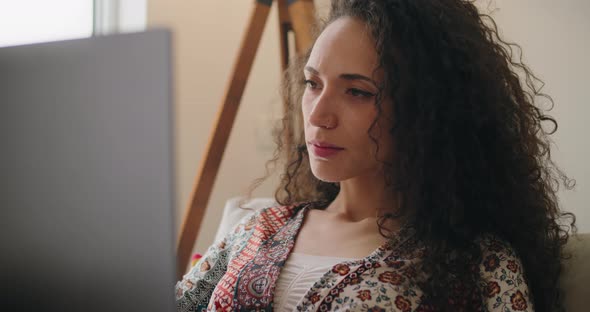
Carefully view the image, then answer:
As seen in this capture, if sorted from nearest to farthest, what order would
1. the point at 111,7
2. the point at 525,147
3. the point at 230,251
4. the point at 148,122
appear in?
the point at 148,122 < the point at 525,147 < the point at 230,251 < the point at 111,7

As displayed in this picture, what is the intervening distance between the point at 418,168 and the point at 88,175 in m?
0.65

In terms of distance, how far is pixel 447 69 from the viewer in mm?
997

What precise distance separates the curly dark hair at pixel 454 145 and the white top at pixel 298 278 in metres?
0.15

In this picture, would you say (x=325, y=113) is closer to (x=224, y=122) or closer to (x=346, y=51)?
(x=346, y=51)

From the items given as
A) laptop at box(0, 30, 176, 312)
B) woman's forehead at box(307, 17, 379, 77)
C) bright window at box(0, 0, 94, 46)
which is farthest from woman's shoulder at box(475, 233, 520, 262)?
bright window at box(0, 0, 94, 46)

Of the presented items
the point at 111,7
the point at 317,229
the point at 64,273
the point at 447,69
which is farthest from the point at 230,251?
the point at 111,7

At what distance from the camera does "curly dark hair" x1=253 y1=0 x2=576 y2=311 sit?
0.98 m

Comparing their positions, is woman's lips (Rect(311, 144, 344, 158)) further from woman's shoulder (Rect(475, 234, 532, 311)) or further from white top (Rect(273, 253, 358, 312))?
woman's shoulder (Rect(475, 234, 532, 311))

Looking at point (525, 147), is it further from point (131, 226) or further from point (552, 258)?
→ point (131, 226)

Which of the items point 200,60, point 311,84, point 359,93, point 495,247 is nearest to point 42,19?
point 200,60

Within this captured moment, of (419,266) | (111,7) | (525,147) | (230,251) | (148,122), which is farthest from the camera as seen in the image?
(111,7)

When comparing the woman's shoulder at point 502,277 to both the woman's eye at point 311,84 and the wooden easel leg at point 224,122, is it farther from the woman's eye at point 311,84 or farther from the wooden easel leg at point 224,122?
the wooden easel leg at point 224,122

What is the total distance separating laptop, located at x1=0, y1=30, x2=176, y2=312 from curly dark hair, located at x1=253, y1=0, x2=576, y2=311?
59 cm

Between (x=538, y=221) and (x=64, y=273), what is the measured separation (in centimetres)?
82
